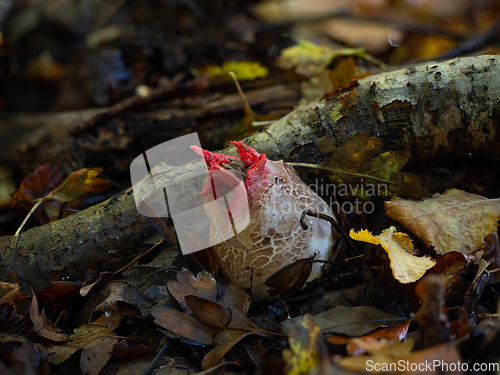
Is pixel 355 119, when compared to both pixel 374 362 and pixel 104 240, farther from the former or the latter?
pixel 104 240

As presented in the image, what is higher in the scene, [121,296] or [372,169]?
[372,169]

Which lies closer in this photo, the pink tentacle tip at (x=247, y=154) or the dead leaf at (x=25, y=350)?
the dead leaf at (x=25, y=350)

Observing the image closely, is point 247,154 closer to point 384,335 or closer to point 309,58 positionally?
point 384,335

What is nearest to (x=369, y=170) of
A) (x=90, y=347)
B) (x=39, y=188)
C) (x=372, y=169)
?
(x=372, y=169)

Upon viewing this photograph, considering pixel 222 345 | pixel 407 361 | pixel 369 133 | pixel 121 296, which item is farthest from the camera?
pixel 369 133

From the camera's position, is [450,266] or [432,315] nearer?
[432,315]

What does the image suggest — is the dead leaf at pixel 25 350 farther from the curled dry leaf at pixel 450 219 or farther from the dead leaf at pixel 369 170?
the curled dry leaf at pixel 450 219

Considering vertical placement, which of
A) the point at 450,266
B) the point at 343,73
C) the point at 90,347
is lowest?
the point at 90,347

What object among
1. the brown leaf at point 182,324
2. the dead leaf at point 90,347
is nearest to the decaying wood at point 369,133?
the dead leaf at point 90,347
